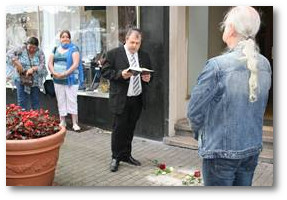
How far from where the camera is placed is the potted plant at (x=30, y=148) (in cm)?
306

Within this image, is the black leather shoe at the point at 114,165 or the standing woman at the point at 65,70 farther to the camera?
the standing woman at the point at 65,70

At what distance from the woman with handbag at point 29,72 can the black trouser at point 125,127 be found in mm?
905

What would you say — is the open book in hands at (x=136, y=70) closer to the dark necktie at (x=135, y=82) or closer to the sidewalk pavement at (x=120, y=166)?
the dark necktie at (x=135, y=82)

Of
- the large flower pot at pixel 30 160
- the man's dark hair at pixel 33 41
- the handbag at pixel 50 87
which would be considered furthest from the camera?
the handbag at pixel 50 87

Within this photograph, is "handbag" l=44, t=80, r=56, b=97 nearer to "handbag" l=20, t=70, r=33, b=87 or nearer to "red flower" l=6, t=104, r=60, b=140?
"handbag" l=20, t=70, r=33, b=87

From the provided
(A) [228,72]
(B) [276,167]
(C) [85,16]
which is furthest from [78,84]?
(A) [228,72]

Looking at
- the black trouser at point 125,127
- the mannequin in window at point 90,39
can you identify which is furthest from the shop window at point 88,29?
the black trouser at point 125,127

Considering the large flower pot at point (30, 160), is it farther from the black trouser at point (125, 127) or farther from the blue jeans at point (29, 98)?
the blue jeans at point (29, 98)

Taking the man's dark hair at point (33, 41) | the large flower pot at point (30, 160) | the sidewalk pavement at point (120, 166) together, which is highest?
the man's dark hair at point (33, 41)

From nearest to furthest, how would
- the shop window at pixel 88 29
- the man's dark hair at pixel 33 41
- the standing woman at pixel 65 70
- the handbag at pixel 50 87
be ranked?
the shop window at pixel 88 29
the man's dark hair at pixel 33 41
the handbag at pixel 50 87
the standing woman at pixel 65 70

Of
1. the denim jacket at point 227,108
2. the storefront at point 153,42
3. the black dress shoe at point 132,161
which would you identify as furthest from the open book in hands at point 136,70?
the denim jacket at point 227,108

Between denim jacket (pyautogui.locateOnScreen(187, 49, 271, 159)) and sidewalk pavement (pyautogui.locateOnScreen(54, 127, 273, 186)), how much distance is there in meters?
1.02

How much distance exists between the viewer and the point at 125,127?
152 inches

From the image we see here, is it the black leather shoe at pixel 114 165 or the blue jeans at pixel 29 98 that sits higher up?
the blue jeans at pixel 29 98
